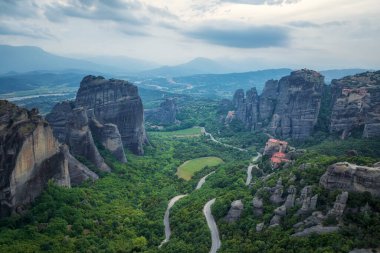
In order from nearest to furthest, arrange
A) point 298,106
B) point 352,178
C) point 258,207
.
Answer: point 352,178 → point 258,207 → point 298,106

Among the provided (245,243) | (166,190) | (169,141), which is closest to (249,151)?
(169,141)

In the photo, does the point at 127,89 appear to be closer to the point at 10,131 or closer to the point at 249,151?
the point at 249,151

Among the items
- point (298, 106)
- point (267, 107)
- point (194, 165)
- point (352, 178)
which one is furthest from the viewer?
point (267, 107)

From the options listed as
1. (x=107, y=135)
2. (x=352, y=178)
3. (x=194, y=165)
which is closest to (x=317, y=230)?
(x=352, y=178)

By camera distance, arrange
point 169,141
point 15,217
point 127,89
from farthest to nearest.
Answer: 1. point 169,141
2. point 127,89
3. point 15,217

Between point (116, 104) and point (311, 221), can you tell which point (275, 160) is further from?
point (116, 104)

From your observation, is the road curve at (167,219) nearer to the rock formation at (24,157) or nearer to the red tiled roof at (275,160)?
the rock formation at (24,157)

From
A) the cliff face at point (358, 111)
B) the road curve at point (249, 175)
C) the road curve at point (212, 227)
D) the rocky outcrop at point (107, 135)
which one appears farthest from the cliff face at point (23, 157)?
the cliff face at point (358, 111)

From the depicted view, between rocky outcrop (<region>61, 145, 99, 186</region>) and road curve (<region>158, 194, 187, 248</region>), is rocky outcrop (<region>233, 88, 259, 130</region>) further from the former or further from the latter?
rocky outcrop (<region>61, 145, 99, 186</region>)
